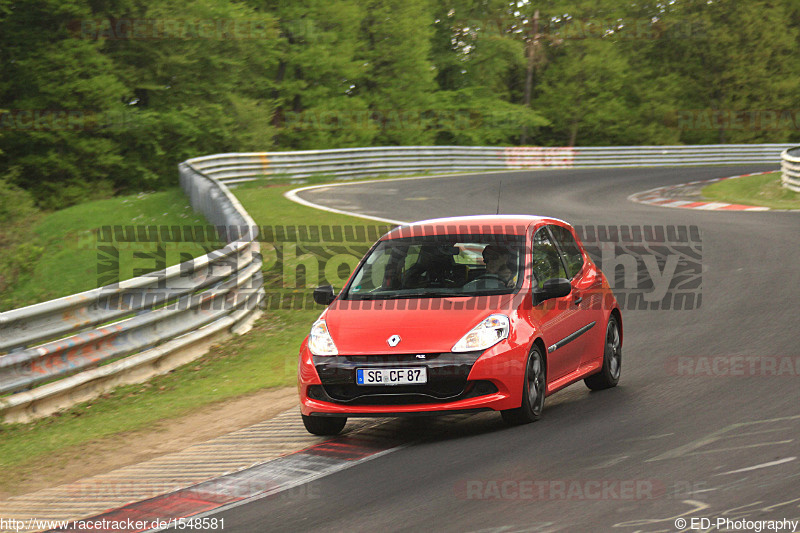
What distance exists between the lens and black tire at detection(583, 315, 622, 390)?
8773mm

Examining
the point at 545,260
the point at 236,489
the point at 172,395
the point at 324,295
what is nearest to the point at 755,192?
the point at 545,260

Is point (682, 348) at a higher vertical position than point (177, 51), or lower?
lower

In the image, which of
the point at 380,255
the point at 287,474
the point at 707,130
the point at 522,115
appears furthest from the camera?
the point at 707,130

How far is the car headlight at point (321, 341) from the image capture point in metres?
7.36

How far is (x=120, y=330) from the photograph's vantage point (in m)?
9.58

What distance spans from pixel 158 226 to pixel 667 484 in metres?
17.0

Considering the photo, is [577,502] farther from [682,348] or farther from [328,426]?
[682,348]

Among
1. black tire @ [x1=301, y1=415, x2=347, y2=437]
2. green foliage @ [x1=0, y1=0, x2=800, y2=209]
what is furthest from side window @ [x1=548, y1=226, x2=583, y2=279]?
green foliage @ [x1=0, y1=0, x2=800, y2=209]

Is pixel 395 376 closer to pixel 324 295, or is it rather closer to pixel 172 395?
pixel 324 295

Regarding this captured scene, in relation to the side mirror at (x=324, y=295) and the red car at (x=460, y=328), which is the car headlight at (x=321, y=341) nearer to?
the red car at (x=460, y=328)

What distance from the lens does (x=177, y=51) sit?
139ft

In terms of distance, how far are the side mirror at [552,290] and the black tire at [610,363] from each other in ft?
4.27

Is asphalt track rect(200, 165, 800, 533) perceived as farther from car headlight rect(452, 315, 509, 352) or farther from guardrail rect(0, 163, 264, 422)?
guardrail rect(0, 163, 264, 422)

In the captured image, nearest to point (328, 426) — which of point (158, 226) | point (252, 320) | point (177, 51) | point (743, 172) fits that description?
point (252, 320)
